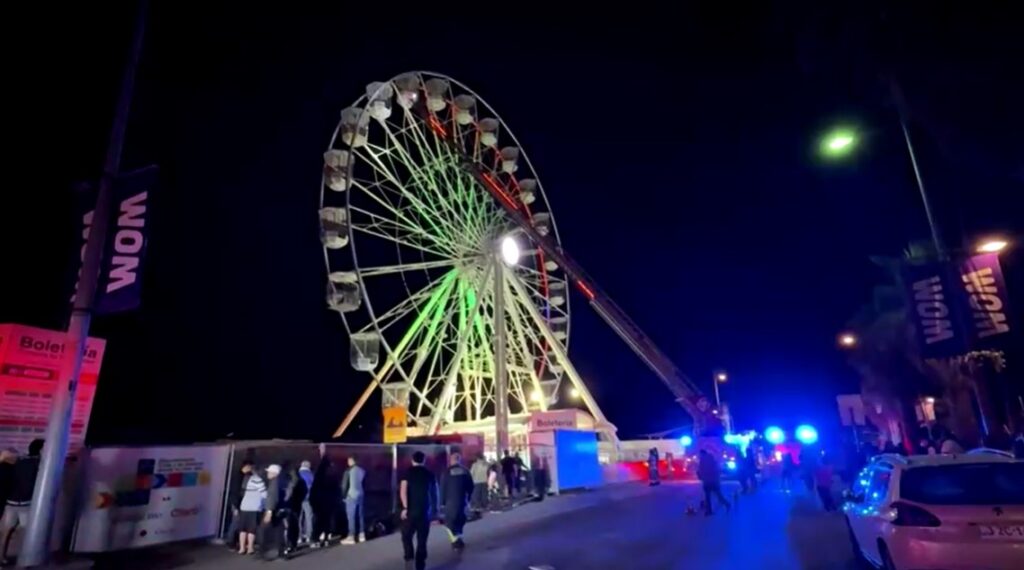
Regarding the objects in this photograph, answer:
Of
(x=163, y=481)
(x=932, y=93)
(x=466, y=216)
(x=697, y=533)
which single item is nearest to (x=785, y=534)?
(x=697, y=533)

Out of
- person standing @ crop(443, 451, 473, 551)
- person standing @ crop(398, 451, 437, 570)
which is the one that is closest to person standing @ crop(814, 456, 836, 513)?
person standing @ crop(443, 451, 473, 551)

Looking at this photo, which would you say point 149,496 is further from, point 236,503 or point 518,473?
point 518,473

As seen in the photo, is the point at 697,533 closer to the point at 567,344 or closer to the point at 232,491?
the point at 232,491

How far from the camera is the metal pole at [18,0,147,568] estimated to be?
294 inches

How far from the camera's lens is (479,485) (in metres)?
17.0

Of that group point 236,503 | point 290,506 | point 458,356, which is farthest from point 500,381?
point 290,506

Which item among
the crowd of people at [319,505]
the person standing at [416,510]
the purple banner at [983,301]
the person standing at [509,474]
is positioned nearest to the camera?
the person standing at [416,510]

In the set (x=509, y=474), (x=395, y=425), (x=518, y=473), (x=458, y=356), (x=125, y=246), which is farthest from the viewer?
(x=458, y=356)

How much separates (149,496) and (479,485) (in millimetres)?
8672

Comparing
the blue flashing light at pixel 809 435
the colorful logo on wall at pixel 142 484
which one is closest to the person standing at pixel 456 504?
the colorful logo on wall at pixel 142 484

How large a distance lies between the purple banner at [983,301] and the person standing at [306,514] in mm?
12797

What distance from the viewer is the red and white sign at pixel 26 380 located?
9.98 metres

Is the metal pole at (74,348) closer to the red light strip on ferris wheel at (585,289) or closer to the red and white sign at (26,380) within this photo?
the red and white sign at (26,380)

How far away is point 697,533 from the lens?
1127cm
